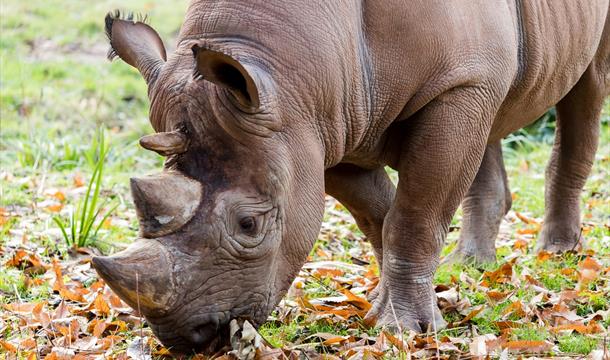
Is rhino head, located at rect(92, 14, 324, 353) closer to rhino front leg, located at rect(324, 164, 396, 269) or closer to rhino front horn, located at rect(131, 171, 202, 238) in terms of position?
rhino front horn, located at rect(131, 171, 202, 238)

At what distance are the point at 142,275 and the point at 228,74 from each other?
82 centimetres

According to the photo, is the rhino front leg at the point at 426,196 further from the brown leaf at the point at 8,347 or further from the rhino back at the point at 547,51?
the brown leaf at the point at 8,347

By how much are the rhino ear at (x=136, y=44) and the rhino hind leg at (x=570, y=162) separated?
10.5 ft

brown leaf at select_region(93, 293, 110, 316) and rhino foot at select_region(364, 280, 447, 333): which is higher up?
rhino foot at select_region(364, 280, 447, 333)

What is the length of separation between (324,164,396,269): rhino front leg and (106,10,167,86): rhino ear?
1.30 meters

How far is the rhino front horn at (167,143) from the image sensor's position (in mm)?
3789

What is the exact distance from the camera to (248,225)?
3979 millimetres

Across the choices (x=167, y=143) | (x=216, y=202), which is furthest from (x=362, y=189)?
(x=167, y=143)

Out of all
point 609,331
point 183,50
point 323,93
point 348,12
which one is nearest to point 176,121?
point 183,50

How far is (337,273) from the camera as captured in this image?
20.1ft

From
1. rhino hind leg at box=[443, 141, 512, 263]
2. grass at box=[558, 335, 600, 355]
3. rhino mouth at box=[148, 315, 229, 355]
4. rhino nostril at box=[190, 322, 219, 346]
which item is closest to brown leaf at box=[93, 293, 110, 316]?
rhino mouth at box=[148, 315, 229, 355]

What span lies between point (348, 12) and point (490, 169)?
2.80 m

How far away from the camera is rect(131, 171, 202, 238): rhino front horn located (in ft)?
12.4

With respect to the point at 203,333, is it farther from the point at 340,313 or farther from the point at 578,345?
the point at 578,345
